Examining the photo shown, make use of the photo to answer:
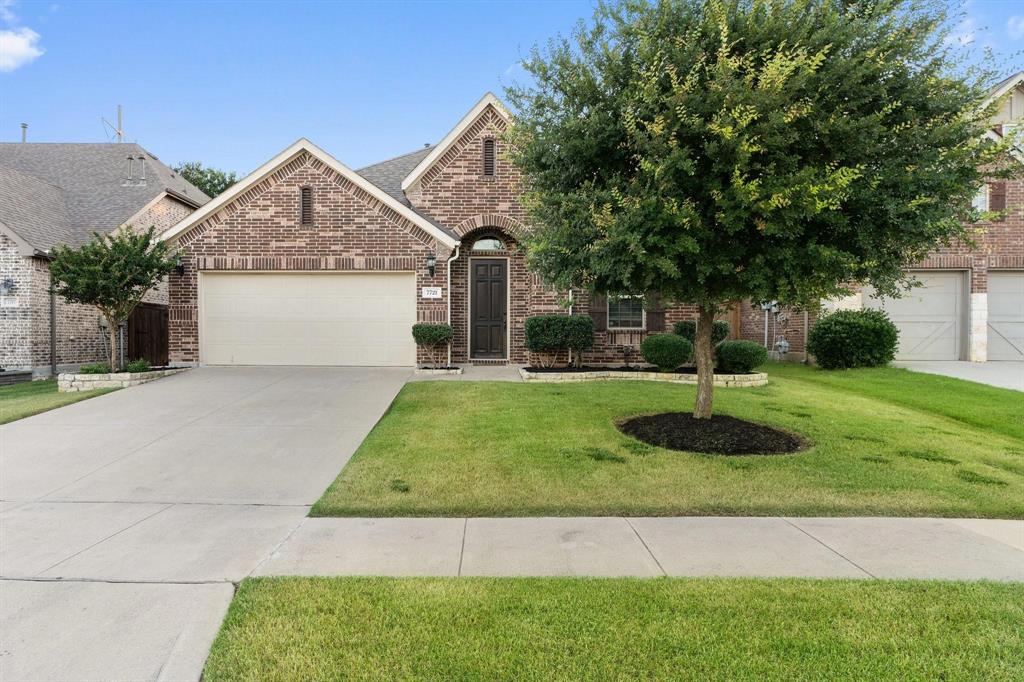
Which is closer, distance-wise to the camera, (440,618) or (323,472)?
(440,618)

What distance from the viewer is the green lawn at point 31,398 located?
822cm

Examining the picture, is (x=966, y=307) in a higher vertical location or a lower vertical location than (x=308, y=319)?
higher

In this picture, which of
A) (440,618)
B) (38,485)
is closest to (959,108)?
(440,618)

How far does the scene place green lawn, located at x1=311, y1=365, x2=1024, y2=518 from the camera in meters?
4.55

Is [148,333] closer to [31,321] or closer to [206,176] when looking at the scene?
[31,321]

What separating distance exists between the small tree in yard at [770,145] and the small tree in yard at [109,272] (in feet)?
30.0

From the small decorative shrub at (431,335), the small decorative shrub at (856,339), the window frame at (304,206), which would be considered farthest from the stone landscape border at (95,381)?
the small decorative shrub at (856,339)

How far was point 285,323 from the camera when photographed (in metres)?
12.5

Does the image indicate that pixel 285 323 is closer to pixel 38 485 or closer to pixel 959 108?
pixel 38 485

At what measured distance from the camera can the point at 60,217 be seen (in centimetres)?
1588

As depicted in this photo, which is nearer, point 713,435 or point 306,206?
point 713,435

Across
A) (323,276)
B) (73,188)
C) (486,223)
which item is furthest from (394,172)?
(73,188)

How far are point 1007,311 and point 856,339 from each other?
6095 millimetres

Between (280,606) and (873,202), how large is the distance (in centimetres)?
596
